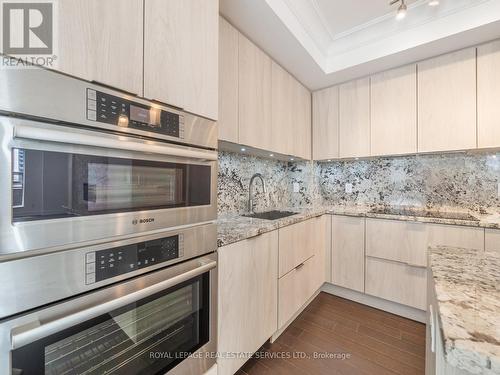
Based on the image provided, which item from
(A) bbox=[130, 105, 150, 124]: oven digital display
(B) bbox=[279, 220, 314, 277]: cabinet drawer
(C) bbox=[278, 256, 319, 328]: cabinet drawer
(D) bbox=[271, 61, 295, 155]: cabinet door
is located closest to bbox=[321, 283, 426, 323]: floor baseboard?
(C) bbox=[278, 256, 319, 328]: cabinet drawer

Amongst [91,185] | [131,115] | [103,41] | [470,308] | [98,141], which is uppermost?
[103,41]

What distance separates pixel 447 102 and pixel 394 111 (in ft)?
1.34

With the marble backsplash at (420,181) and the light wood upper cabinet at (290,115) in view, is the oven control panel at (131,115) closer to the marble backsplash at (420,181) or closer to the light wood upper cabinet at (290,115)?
the light wood upper cabinet at (290,115)

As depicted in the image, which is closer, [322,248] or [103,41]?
[103,41]

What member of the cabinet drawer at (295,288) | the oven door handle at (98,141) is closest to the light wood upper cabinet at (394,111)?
the cabinet drawer at (295,288)

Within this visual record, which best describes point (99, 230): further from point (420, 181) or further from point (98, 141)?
point (420, 181)

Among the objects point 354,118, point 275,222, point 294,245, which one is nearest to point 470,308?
point 275,222

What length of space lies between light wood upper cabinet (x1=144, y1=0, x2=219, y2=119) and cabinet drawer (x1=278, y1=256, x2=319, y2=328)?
140cm

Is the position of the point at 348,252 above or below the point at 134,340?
below

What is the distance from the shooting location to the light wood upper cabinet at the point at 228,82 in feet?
4.90

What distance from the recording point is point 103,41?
2.30 ft

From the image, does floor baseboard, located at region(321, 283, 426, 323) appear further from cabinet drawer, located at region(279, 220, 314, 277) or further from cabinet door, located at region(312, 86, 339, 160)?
cabinet door, located at region(312, 86, 339, 160)

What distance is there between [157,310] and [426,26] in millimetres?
2784

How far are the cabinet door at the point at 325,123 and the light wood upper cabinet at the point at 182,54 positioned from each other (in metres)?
1.95
